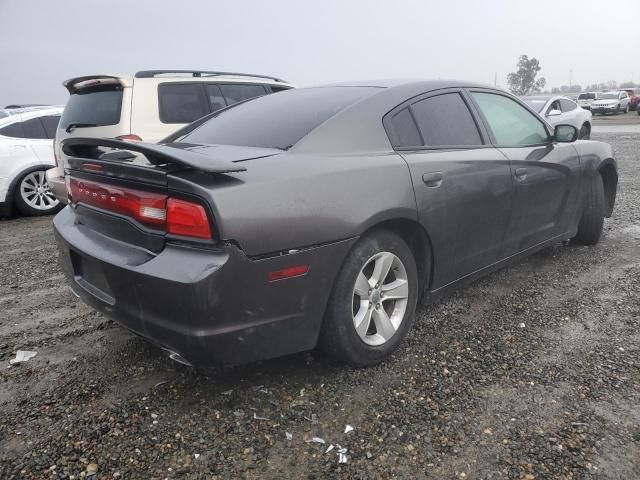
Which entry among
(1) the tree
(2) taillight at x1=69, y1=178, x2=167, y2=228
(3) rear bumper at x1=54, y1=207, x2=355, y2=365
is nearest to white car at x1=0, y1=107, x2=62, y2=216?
(2) taillight at x1=69, y1=178, x2=167, y2=228

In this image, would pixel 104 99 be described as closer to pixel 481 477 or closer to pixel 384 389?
pixel 384 389

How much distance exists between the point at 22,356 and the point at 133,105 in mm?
3383

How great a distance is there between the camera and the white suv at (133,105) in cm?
549

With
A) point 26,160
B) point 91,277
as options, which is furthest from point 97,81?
point 91,277

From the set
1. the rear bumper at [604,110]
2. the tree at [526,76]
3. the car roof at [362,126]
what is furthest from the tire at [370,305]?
the tree at [526,76]

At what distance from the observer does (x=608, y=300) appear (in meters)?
3.50

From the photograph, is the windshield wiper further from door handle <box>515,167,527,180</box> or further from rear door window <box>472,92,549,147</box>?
door handle <box>515,167,527,180</box>

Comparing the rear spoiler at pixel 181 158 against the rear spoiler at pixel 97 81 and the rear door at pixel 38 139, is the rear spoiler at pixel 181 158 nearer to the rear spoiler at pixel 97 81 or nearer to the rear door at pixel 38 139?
the rear spoiler at pixel 97 81

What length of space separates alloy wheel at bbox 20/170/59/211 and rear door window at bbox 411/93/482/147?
19.7 feet

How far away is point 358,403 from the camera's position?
2.39 metres

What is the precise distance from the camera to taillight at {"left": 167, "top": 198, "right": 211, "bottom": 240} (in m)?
2.03

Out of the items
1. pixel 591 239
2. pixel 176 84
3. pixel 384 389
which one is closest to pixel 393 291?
→ pixel 384 389

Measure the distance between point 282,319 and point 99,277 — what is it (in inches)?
36.2

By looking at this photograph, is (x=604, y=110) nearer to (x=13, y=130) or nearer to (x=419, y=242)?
(x=13, y=130)
